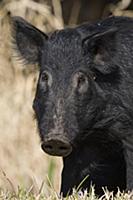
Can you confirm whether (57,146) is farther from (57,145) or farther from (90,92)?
(90,92)

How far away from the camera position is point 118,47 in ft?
27.7

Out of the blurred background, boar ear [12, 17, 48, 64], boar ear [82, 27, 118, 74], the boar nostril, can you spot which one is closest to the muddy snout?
the boar nostril

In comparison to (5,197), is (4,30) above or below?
above

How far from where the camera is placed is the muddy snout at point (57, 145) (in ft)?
25.2

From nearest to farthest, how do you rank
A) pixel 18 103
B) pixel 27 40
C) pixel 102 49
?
pixel 102 49 < pixel 27 40 < pixel 18 103

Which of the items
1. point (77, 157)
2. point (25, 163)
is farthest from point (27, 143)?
point (77, 157)

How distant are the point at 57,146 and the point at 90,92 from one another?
74 cm

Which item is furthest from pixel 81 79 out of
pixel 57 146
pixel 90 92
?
pixel 57 146

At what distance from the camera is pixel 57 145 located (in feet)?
25.3

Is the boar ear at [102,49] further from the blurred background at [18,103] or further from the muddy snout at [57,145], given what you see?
the blurred background at [18,103]

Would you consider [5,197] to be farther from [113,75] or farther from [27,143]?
[27,143]

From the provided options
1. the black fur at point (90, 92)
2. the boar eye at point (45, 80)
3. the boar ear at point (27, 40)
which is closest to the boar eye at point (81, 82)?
the black fur at point (90, 92)

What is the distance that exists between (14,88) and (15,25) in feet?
12.9

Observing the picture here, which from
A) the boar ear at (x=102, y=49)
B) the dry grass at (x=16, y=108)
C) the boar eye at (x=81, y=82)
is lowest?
the dry grass at (x=16, y=108)
